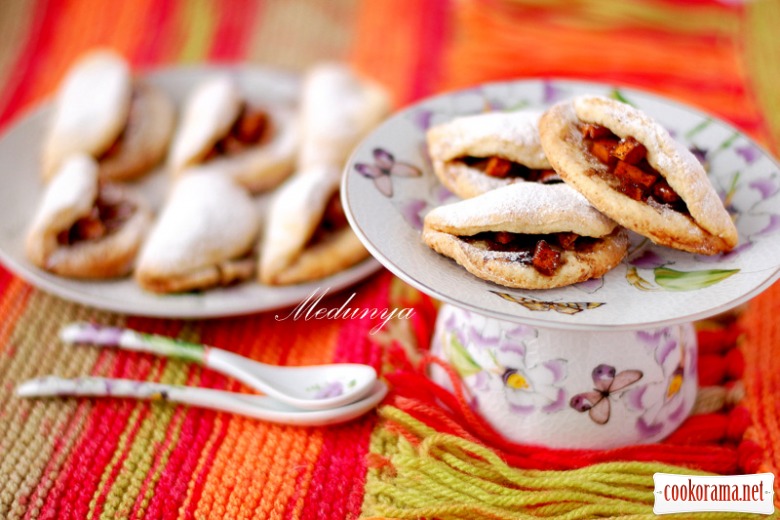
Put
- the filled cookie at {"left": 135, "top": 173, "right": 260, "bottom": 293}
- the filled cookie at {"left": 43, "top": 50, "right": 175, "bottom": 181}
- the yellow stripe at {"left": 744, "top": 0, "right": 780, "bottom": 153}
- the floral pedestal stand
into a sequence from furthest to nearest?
the yellow stripe at {"left": 744, "top": 0, "right": 780, "bottom": 153} → the filled cookie at {"left": 43, "top": 50, "right": 175, "bottom": 181} → the filled cookie at {"left": 135, "top": 173, "right": 260, "bottom": 293} → the floral pedestal stand

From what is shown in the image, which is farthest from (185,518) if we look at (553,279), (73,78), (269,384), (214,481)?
(73,78)

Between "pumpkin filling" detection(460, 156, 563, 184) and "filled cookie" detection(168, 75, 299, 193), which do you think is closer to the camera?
"pumpkin filling" detection(460, 156, 563, 184)

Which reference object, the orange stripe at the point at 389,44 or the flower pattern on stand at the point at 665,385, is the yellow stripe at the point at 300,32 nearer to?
the orange stripe at the point at 389,44

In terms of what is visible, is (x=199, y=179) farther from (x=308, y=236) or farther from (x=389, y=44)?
(x=389, y=44)

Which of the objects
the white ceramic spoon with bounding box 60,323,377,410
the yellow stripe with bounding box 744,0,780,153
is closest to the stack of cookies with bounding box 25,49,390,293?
the white ceramic spoon with bounding box 60,323,377,410

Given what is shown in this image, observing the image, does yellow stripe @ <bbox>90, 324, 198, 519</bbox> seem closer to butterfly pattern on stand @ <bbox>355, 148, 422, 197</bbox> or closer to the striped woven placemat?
the striped woven placemat

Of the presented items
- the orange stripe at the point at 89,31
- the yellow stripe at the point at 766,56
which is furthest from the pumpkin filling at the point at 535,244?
the orange stripe at the point at 89,31
